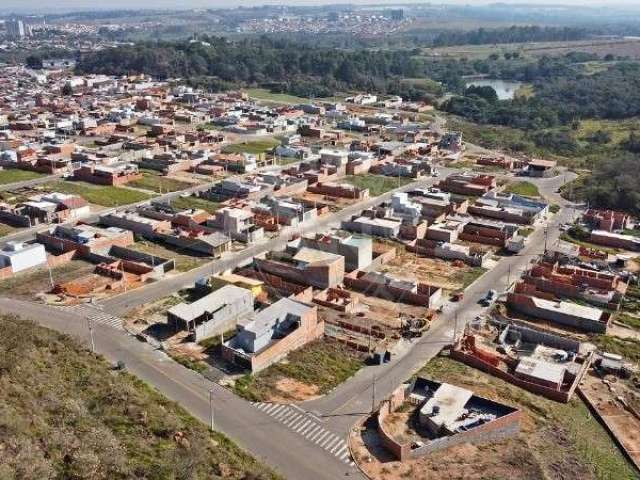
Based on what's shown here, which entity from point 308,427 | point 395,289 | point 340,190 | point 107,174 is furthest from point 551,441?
point 107,174

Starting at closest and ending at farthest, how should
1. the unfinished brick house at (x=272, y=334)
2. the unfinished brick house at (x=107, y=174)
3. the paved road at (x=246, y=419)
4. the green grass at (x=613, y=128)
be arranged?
the paved road at (x=246, y=419) → the unfinished brick house at (x=272, y=334) → the unfinished brick house at (x=107, y=174) → the green grass at (x=613, y=128)

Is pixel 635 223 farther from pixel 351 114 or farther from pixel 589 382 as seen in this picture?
pixel 351 114

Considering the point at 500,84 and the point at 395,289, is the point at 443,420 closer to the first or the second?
the point at 395,289

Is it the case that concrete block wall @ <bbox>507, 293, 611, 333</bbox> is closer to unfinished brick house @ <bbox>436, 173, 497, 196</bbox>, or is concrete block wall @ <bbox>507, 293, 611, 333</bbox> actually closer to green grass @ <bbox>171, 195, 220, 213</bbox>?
unfinished brick house @ <bbox>436, 173, 497, 196</bbox>

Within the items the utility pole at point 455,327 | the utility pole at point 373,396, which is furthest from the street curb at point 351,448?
the utility pole at point 455,327

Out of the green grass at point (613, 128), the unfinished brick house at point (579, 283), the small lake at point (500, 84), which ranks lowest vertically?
the unfinished brick house at point (579, 283)

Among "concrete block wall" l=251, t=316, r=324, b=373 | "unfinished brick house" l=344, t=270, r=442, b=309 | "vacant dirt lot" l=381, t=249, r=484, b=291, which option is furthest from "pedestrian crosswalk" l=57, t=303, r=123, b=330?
"vacant dirt lot" l=381, t=249, r=484, b=291

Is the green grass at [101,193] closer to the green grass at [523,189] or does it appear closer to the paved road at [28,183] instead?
the paved road at [28,183]

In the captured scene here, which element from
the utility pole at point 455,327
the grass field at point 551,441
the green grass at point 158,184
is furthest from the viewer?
the green grass at point 158,184

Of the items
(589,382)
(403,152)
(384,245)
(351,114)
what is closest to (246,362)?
(589,382)
